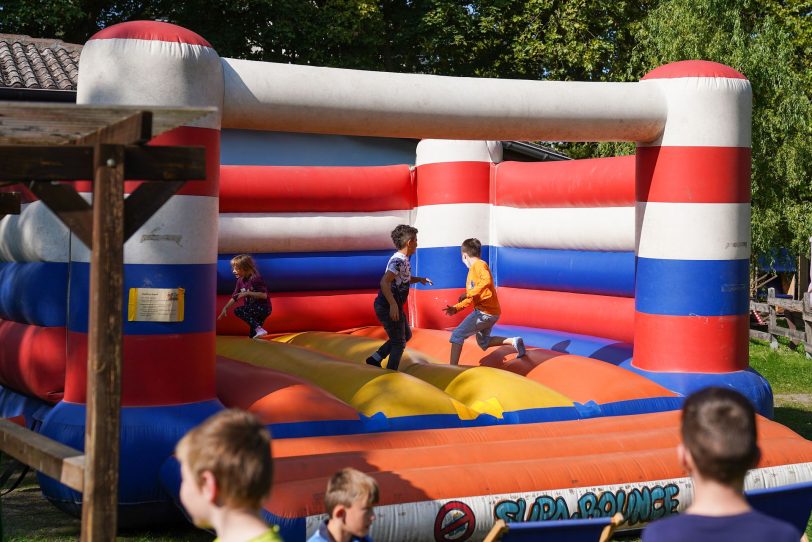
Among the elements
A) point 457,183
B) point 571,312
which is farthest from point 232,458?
point 457,183

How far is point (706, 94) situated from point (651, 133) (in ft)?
1.31

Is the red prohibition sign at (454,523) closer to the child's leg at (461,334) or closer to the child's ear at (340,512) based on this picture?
the child's ear at (340,512)

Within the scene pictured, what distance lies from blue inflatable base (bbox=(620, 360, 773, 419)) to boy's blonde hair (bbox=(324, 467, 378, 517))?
360 cm

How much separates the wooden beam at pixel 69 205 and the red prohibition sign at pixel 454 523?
2.02m

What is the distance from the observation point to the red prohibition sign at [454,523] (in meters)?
4.32

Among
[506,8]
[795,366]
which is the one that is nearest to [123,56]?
[795,366]

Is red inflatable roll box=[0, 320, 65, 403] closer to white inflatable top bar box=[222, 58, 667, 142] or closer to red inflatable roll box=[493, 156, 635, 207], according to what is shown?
white inflatable top bar box=[222, 58, 667, 142]

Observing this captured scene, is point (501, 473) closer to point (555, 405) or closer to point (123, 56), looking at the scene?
point (555, 405)

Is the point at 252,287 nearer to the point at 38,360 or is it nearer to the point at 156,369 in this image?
the point at 38,360

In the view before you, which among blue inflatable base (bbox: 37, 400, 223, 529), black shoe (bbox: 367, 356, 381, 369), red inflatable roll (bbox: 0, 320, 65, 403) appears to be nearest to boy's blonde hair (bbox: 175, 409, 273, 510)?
blue inflatable base (bbox: 37, 400, 223, 529)

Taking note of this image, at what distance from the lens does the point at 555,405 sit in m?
5.75

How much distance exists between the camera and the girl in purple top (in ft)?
25.6

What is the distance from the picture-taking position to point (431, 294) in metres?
8.72

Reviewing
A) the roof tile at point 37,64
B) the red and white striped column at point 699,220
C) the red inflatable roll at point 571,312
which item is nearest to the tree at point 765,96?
the red inflatable roll at point 571,312
